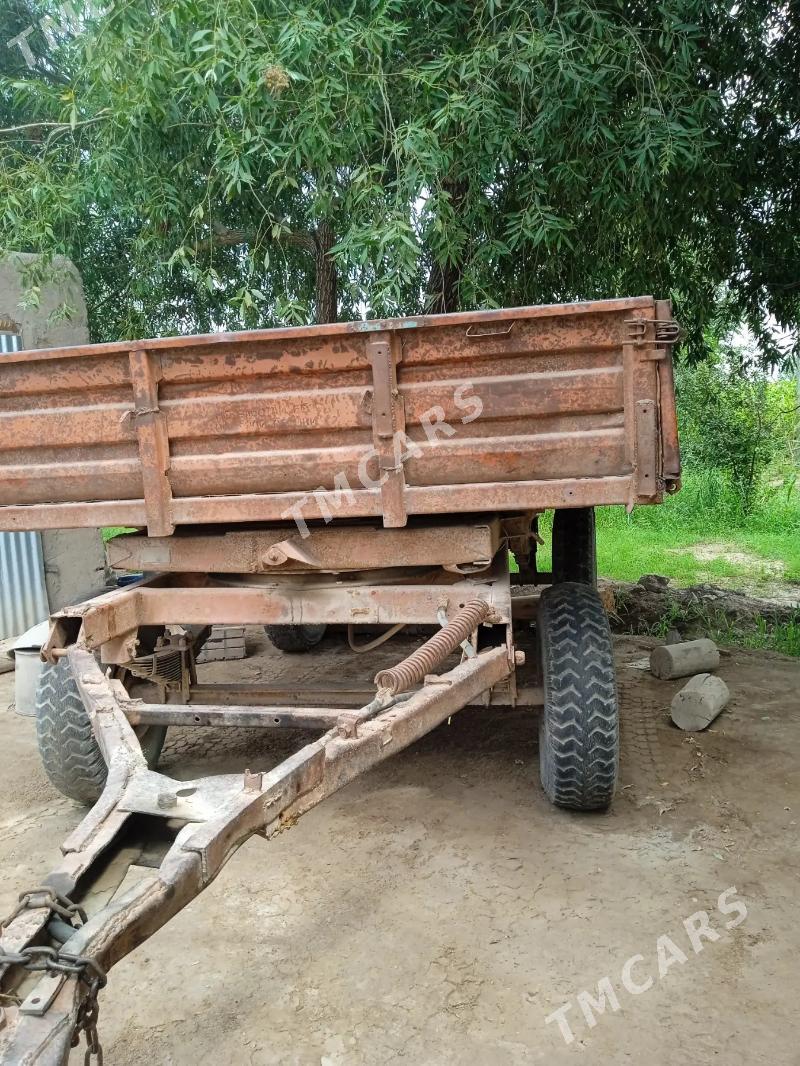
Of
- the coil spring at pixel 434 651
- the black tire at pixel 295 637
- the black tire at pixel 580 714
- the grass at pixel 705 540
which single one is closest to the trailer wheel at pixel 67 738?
the coil spring at pixel 434 651

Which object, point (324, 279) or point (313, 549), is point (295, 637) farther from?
point (324, 279)

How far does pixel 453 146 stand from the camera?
5094 mm

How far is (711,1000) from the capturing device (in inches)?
100.0

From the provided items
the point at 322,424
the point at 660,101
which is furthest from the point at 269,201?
the point at 322,424

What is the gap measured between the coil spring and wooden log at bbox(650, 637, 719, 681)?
8.43ft

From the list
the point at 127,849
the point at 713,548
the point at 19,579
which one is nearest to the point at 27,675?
the point at 19,579

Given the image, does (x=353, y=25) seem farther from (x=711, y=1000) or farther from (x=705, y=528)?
(x=705, y=528)

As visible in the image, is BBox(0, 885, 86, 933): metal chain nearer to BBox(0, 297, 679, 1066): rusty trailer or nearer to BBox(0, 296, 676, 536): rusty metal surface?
BBox(0, 297, 679, 1066): rusty trailer

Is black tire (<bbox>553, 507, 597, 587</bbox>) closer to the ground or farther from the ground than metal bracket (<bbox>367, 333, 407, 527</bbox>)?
closer to the ground

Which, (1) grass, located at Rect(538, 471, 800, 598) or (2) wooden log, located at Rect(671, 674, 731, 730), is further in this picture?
(1) grass, located at Rect(538, 471, 800, 598)

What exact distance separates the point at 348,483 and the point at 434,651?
2.75 ft

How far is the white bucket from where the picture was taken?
16.9ft

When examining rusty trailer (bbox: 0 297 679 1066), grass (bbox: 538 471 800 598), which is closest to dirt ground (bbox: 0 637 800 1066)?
rusty trailer (bbox: 0 297 679 1066)

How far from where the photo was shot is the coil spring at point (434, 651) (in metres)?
2.76
